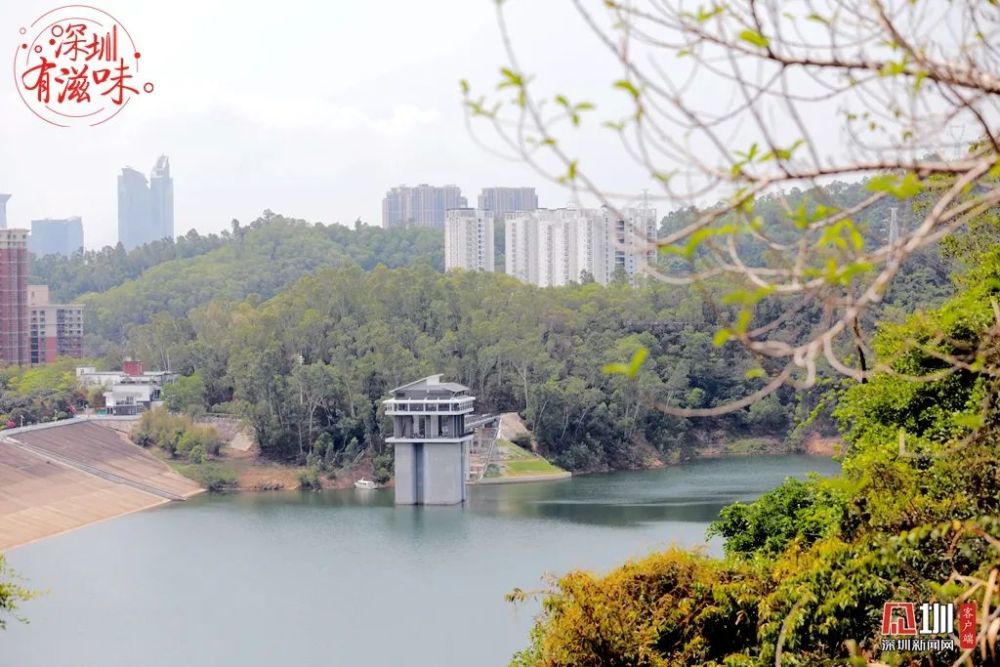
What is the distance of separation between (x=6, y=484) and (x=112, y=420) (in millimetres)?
4795

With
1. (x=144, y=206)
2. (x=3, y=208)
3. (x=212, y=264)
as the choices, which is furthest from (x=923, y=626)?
(x=144, y=206)

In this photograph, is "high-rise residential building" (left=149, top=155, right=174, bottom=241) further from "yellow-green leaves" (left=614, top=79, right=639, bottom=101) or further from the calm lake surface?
"yellow-green leaves" (left=614, top=79, right=639, bottom=101)

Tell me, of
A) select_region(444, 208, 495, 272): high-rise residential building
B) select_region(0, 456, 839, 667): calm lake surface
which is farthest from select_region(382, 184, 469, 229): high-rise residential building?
select_region(0, 456, 839, 667): calm lake surface

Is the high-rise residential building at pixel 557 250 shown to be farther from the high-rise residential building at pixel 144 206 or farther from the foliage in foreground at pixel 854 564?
the foliage in foreground at pixel 854 564

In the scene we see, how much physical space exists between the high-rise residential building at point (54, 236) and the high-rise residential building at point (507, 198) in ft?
63.7

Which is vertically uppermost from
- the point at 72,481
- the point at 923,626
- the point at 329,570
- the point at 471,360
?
the point at 471,360

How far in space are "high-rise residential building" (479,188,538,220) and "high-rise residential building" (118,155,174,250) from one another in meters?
13.2

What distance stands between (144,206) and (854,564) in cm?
5162

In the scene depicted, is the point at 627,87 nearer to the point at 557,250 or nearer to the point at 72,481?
the point at 72,481

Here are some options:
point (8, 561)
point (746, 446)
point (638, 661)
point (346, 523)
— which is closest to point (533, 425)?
point (746, 446)

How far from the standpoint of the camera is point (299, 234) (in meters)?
39.3

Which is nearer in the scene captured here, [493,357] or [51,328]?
[493,357]

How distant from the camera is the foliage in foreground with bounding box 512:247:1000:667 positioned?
157 inches

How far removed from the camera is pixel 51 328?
28.9 meters
